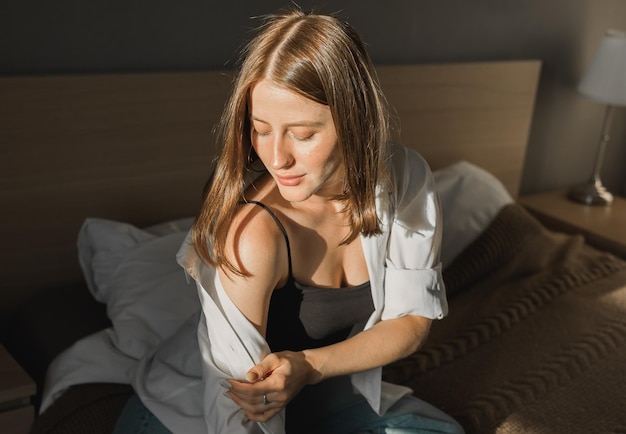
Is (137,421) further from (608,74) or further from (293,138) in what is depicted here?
(608,74)

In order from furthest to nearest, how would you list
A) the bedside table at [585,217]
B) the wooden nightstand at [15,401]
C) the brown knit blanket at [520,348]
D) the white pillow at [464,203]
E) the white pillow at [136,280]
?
the bedside table at [585,217] → the white pillow at [464,203] → the white pillow at [136,280] → the brown knit blanket at [520,348] → the wooden nightstand at [15,401]

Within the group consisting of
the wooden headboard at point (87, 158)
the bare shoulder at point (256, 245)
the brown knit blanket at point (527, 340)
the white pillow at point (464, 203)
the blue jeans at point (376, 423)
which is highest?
the bare shoulder at point (256, 245)

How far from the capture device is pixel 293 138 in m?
0.97

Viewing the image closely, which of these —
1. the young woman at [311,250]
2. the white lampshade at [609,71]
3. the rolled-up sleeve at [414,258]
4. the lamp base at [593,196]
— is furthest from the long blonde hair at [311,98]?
the lamp base at [593,196]

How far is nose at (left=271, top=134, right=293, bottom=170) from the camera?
967mm

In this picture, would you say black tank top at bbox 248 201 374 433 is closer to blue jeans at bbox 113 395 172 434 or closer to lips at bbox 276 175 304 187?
lips at bbox 276 175 304 187

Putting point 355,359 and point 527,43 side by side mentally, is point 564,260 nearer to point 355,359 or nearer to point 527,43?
point 527,43

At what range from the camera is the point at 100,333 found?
4.79 ft

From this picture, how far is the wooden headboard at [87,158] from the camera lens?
5.24ft

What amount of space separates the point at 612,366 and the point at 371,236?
29.5 inches

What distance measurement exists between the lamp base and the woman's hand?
183cm

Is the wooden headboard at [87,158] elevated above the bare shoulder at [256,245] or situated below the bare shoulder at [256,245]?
below

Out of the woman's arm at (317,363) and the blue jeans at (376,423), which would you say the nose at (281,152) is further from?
the blue jeans at (376,423)

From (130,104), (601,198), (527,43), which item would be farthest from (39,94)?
(601,198)
